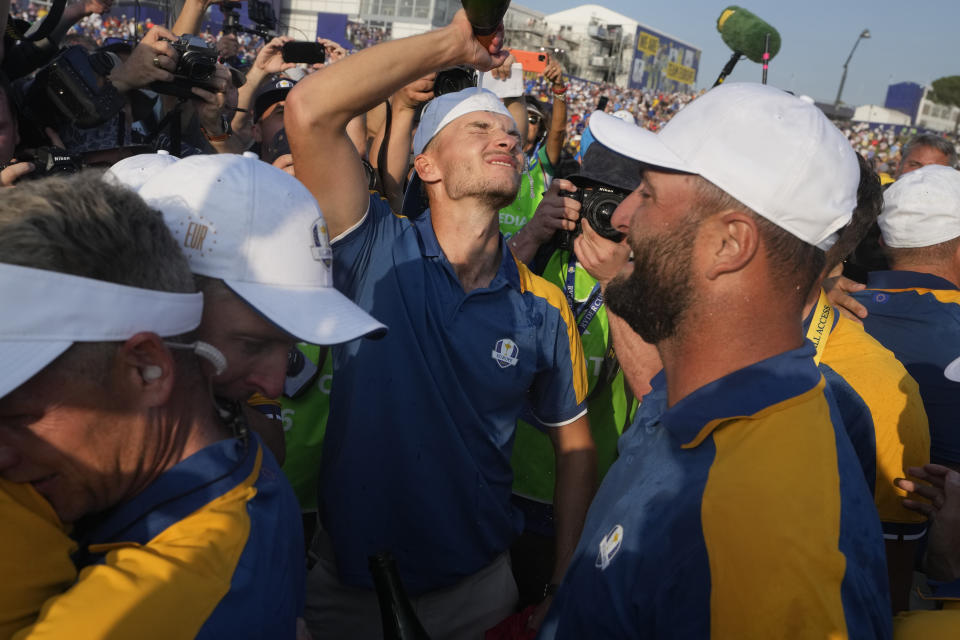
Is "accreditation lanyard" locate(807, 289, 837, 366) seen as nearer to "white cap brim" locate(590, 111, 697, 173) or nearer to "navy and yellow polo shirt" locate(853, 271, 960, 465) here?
"navy and yellow polo shirt" locate(853, 271, 960, 465)

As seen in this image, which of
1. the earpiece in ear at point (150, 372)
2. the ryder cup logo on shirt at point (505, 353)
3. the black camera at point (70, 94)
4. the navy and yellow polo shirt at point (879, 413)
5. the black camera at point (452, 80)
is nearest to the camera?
the earpiece in ear at point (150, 372)

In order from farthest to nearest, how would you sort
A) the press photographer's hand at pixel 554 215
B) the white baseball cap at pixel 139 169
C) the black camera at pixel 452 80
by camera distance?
the black camera at pixel 452 80 < the press photographer's hand at pixel 554 215 < the white baseball cap at pixel 139 169

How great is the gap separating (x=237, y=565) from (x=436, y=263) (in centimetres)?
160

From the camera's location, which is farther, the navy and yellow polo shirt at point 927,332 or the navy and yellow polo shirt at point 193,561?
→ the navy and yellow polo shirt at point 927,332

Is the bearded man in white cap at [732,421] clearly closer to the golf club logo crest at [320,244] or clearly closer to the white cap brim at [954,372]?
the golf club logo crest at [320,244]

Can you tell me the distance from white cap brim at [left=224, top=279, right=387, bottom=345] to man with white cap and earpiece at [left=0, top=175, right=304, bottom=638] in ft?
0.47

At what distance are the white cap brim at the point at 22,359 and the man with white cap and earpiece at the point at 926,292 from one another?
353 cm

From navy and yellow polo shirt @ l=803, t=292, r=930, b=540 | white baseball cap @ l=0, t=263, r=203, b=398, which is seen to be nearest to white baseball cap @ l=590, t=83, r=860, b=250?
navy and yellow polo shirt @ l=803, t=292, r=930, b=540

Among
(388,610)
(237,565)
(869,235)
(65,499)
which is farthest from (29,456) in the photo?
(869,235)

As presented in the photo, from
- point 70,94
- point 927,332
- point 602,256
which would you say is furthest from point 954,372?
point 70,94

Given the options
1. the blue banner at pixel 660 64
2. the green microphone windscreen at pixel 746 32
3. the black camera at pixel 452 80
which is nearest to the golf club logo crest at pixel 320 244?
the black camera at pixel 452 80

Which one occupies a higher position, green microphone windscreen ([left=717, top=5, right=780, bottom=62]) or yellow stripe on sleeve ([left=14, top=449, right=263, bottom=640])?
green microphone windscreen ([left=717, top=5, right=780, bottom=62])

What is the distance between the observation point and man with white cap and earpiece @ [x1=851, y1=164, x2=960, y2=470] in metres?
3.17

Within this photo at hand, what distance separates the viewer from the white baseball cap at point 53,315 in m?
0.97
